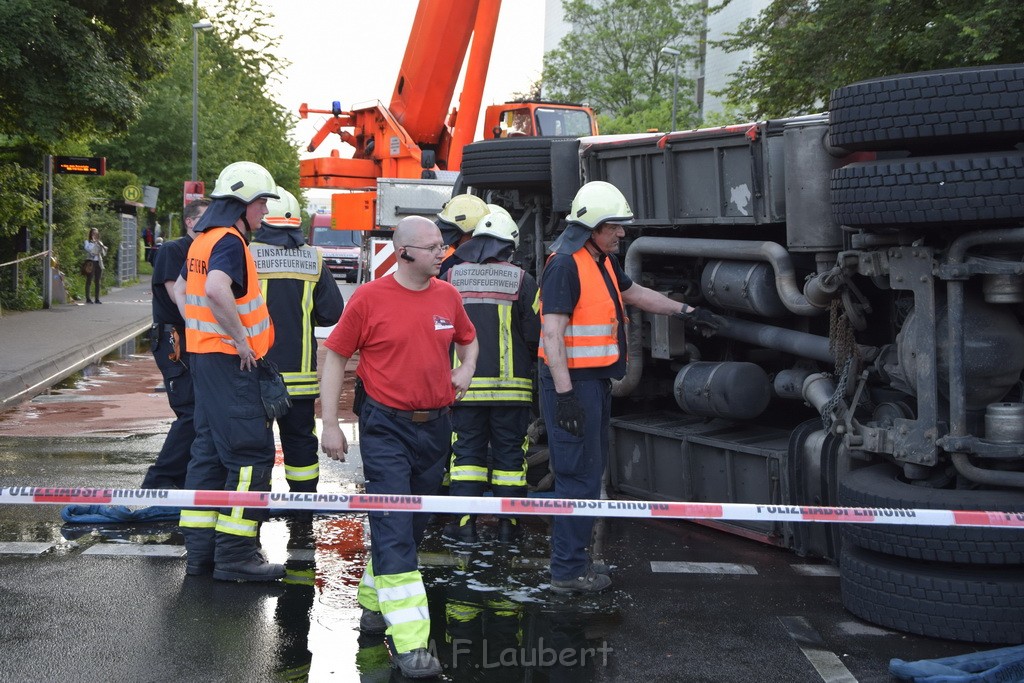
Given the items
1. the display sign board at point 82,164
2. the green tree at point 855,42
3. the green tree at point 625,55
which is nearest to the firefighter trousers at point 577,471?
the green tree at point 855,42

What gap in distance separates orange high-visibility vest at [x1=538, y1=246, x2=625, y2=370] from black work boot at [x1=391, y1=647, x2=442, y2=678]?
1.58 m

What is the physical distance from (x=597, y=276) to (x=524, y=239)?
3.04 m

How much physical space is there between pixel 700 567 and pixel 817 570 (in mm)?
565

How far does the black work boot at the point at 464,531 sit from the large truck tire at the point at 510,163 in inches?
98.1

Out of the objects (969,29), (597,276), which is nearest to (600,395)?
(597,276)

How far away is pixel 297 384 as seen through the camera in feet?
22.4

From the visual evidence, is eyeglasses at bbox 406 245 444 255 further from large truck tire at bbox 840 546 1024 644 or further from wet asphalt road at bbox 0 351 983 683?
large truck tire at bbox 840 546 1024 644

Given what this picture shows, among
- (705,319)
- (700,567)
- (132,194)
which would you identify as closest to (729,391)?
(705,319)

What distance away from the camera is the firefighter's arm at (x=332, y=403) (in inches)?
199

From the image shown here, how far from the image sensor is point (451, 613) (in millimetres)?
5520

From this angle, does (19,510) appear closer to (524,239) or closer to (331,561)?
(331,561)

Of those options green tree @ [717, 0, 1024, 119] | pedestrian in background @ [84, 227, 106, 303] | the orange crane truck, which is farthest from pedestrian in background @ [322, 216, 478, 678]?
pedestrian in background @ [84, 227, 106, 303]

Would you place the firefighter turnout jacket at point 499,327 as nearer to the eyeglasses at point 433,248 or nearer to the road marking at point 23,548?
the eyeglasses at point 433,248

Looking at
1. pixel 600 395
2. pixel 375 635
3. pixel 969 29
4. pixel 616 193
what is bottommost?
pixel 375 635
